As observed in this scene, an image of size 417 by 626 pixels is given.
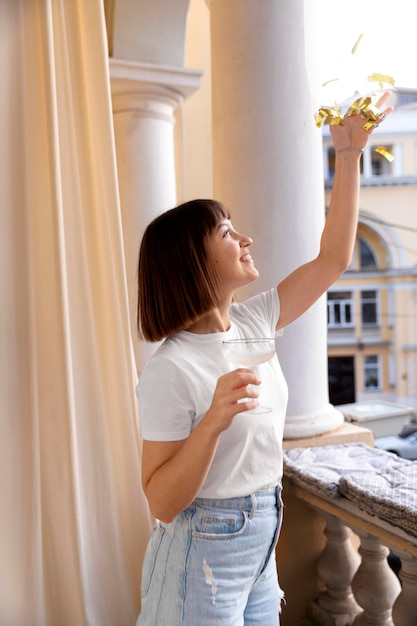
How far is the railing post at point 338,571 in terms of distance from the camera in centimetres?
212

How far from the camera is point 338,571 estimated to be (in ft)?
6.98

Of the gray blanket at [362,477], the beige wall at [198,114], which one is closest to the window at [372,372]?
the beige wall at [198,114]

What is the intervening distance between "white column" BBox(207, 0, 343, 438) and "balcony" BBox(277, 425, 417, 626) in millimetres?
201

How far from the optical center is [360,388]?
11219 mm

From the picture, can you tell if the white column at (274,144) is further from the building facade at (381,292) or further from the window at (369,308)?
the window at (369,308)

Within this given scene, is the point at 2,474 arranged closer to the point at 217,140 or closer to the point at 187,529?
the point at 187,529

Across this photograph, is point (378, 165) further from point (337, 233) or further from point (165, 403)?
point (165, 403)

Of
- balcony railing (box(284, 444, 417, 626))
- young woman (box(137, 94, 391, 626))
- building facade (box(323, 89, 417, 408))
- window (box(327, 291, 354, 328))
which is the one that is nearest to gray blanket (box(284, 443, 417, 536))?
balcony railing (box(284, 444, 417, 626))

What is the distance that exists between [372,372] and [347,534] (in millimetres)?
9503

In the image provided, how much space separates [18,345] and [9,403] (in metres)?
0.13

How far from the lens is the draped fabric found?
1.55 metres

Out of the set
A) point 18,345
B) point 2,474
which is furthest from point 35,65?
point 2,474

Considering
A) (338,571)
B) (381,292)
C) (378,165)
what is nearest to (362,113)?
(338,571)

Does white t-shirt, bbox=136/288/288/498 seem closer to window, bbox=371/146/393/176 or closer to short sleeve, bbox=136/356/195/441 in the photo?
short sleeve, bbox=136/356/195/441
